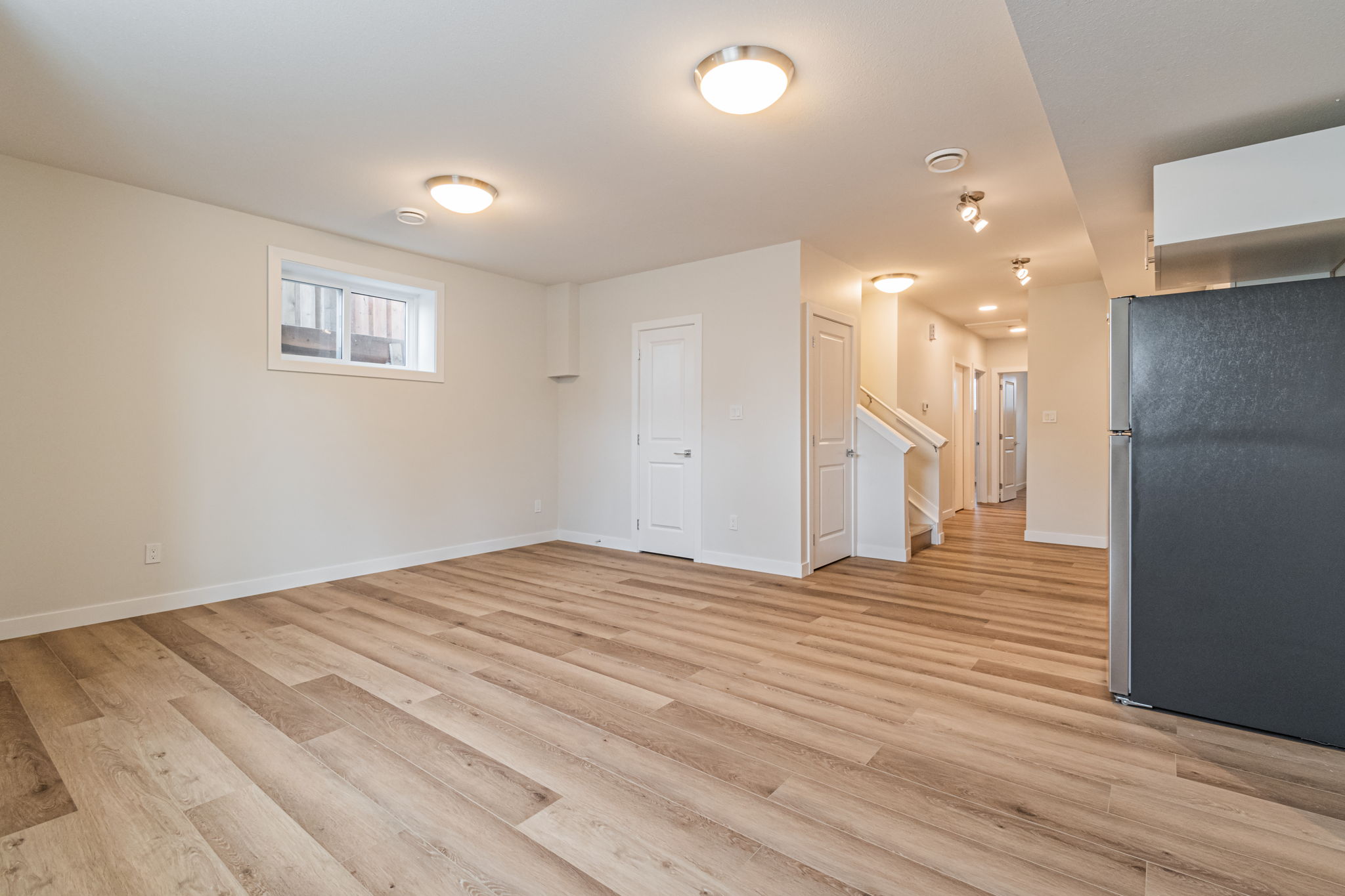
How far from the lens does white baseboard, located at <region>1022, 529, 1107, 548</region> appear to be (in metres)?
5.98

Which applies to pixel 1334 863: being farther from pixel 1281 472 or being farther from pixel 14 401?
pixel 14 401

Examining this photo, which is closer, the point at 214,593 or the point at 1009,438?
the point at 214,593

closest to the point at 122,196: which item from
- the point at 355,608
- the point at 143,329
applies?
the point at 143,329

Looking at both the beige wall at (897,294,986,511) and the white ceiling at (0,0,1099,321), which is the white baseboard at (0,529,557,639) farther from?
the beige wall at (897,294,986,511)

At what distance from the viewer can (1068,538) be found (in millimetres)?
6156

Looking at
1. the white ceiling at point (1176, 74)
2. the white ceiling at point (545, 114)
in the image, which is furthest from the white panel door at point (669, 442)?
the white ceiling at point (1176, 74)

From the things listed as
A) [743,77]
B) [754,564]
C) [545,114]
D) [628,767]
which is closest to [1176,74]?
[743,77]

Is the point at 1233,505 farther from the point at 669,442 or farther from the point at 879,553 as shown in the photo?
the point at 669,442

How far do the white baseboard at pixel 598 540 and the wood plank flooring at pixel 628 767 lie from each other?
7.48 feet

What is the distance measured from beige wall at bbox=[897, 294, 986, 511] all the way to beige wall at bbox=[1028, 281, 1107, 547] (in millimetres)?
1050

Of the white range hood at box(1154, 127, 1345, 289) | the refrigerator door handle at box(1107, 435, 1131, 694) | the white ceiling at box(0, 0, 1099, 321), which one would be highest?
the white ceiling at box(0, 0, 1099, 321)

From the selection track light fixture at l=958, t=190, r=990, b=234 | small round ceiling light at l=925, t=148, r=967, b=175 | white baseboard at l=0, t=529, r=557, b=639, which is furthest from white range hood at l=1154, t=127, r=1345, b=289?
white baseboard at l=0, t=529, r=557, b=639

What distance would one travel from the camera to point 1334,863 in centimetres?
157

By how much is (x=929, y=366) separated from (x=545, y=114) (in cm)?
612
